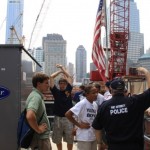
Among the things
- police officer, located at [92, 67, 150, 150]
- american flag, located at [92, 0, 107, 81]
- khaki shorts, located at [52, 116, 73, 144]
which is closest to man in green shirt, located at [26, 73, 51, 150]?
police officer, located at [92, 67, 150, 150]

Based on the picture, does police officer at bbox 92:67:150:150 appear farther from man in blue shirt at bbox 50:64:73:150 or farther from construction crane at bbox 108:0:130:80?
construction crane at bbox 108:0:130:80

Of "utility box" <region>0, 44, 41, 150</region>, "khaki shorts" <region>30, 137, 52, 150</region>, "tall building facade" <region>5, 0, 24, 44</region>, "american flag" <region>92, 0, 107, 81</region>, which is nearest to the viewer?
"khaki shorts" <region>30, 137, 52, 150</region>

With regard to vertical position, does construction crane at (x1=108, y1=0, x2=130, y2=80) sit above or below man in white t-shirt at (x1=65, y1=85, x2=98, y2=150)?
above

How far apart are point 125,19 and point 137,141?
4058 cm

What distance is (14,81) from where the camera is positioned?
5074 millimetres

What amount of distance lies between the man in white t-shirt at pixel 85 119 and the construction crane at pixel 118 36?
30070mm

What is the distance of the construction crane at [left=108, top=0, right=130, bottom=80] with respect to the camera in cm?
3856

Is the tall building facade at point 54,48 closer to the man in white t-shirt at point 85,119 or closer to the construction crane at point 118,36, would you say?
the construction crane at point 118,36

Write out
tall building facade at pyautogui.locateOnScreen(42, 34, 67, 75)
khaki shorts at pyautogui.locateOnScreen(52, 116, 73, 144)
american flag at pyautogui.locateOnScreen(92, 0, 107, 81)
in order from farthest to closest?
1. tall building facade at pyautogui.locateOnScreen(42, 34, 67, 75)
2. american flag at pyautogui.locateOnScreen(92, 0, 107, 81)
3. khaki shorts at pyautogui.locateOnScreen(52, 116, 73, 144)

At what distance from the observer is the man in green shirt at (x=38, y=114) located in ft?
14.9

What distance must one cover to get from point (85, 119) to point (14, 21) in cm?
8374

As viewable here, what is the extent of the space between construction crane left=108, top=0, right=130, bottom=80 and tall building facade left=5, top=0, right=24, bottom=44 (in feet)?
95.8

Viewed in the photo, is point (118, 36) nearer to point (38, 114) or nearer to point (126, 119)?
point (38, 114)

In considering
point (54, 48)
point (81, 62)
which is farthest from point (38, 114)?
point (81, 62)
